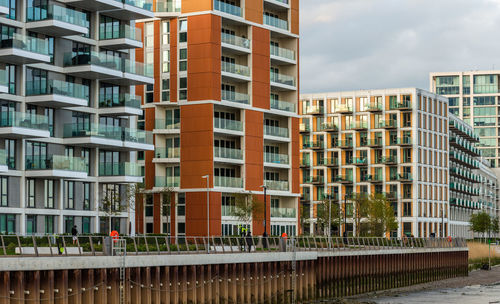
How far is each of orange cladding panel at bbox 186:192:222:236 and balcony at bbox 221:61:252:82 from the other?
38.2 feet

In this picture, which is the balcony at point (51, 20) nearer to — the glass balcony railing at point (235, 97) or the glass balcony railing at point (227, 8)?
the glass balcony railing at point (227, 8)

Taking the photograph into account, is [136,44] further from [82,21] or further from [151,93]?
[151,93]

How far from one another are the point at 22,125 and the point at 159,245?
2400 cm

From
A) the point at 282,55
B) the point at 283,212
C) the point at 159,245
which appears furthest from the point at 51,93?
the point at 283,212

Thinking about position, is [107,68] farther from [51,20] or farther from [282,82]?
[282,82]

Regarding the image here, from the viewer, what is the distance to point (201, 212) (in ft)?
303

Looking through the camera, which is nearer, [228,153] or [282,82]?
[228,153]

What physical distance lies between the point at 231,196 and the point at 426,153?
5772 cm

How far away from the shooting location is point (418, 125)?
14175 cm

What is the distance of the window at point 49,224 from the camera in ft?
234

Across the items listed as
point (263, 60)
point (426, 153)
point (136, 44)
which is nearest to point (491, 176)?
point (426, 153)

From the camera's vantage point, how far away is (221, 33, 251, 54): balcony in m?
94.0

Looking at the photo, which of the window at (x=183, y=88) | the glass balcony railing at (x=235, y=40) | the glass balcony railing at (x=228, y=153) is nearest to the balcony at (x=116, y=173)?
the glass balcony railing at (x=228, y=153)

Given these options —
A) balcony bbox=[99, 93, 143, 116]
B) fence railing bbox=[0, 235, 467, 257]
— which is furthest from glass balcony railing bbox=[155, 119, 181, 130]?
fence railing bbox=[0, 235, 467, 257]
